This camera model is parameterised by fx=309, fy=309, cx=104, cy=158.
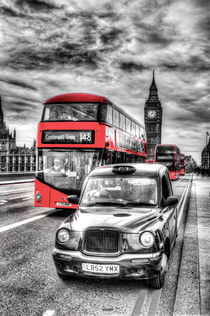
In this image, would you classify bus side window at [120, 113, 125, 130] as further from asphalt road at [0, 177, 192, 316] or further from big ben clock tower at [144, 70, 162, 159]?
big ben clock tower at [144, 70, 162, 159]

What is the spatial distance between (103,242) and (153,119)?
18022 cm

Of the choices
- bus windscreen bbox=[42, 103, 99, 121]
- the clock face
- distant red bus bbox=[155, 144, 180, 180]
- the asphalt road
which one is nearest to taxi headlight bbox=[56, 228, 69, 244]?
the asphalt road

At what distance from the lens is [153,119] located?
591 feet

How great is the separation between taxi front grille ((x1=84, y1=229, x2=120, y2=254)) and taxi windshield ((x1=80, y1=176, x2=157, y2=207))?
3.39ft

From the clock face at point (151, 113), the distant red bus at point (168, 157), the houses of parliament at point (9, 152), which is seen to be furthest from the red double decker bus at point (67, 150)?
the clock face at point (151, 113)

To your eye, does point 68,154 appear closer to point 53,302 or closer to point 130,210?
point 130,210

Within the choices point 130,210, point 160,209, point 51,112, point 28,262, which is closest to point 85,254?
point 130,210

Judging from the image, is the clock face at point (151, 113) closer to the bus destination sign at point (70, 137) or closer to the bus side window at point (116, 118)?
the bus side window at point (116, 118)

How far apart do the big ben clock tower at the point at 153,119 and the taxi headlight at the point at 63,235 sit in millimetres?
164525

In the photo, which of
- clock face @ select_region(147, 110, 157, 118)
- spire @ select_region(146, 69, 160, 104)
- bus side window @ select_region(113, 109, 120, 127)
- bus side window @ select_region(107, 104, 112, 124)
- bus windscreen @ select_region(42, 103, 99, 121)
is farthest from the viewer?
spire @ select_region(146, 69, 160, 104)

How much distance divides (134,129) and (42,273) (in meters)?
10.5

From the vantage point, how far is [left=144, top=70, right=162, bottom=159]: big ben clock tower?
6880 inches

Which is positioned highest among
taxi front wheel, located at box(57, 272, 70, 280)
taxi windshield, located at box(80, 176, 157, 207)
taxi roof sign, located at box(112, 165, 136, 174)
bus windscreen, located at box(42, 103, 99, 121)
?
bus windscreen, located at box(42, 103, 99, 121)

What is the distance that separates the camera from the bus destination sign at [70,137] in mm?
9289
